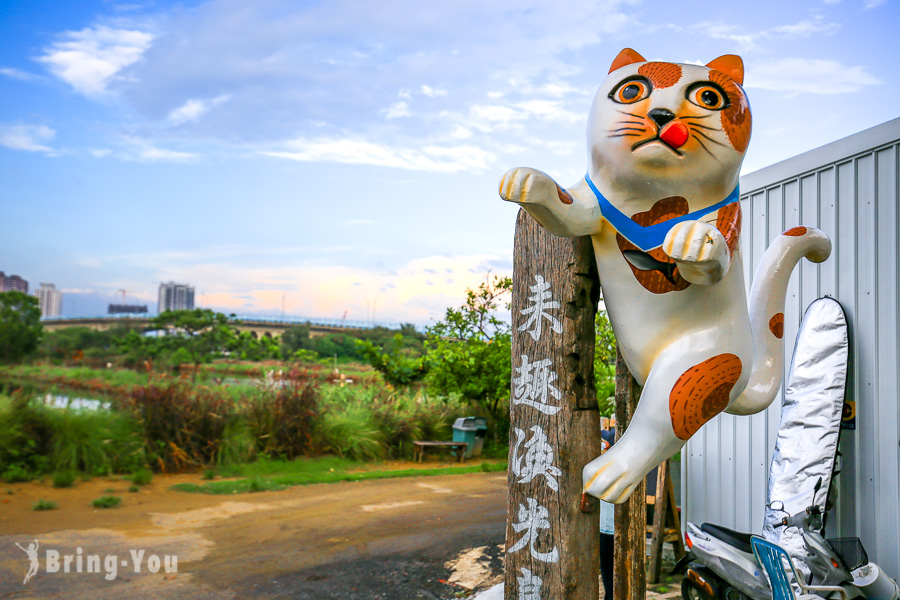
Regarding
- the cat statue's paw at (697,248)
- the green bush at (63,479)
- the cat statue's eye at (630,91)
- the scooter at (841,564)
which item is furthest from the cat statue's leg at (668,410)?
the green bush at (63,479)

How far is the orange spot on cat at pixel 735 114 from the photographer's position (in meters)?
1.53

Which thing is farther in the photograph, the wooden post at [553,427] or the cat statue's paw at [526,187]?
the wooden post at [553,427]

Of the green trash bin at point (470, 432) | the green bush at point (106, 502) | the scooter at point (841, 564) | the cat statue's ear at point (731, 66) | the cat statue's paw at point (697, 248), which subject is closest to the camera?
the cat statue's paw at point (697, 248)

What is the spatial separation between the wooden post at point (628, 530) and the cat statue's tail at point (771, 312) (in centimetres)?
51

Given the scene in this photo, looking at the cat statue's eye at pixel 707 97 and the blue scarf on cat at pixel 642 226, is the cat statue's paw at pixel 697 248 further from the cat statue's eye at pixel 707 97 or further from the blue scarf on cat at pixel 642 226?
the cat statue's eye at pixel 707 97

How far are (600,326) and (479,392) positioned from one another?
2.49 metres

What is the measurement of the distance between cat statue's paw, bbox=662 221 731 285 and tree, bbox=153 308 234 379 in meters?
17.1

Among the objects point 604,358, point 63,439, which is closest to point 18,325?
point 63,439

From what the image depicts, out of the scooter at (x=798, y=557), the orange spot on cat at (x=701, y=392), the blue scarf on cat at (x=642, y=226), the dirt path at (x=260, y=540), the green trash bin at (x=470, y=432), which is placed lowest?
the dirt path at (x=260, y=540)

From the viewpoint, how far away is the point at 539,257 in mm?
1866

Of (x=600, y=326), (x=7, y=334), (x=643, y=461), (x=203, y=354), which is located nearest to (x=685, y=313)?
(x=643, y=461)

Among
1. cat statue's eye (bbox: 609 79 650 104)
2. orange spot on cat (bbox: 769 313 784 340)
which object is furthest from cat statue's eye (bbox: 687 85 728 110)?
orange spot on cat (bbox: 769 313 784 340)

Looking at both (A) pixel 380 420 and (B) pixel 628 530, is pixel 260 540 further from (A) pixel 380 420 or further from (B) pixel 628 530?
(B) pixel 628 530

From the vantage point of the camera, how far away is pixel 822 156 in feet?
12.6
